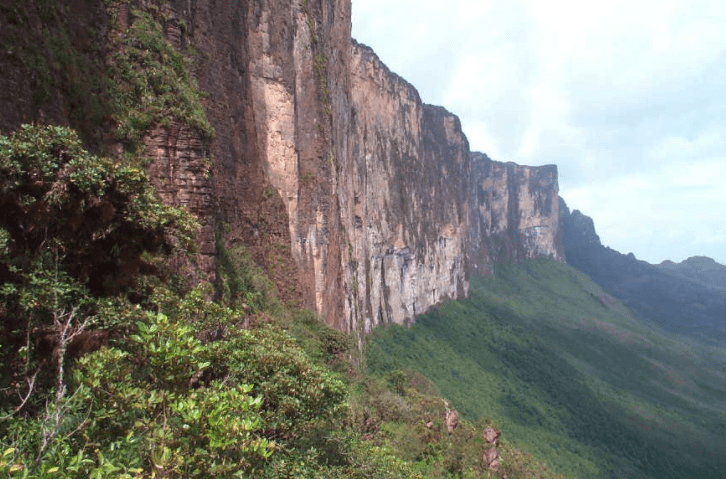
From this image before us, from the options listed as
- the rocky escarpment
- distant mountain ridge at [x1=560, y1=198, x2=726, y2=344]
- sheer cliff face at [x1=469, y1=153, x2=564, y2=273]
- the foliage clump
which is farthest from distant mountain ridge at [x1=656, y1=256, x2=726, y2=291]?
the foliage clump

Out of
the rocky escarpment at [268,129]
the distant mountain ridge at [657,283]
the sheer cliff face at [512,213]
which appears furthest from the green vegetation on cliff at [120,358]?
the distant mountain ridge at [657,283]

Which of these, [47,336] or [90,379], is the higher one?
[47,336]

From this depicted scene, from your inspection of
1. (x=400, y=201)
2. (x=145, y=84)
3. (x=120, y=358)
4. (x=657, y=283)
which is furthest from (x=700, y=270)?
(x=120, y=358)

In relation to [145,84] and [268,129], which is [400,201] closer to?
[268,129]

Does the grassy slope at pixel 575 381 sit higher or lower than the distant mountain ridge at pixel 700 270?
lower

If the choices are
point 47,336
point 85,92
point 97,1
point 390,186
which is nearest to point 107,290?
point 47,336

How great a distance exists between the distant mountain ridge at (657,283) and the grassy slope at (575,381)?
2028cm

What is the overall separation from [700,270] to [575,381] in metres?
114

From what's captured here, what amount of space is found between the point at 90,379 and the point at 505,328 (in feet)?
203

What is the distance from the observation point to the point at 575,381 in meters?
48.8

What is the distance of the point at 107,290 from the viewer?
6.17 metres

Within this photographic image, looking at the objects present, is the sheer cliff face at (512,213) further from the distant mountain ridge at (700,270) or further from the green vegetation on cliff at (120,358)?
the green vegetation on cliff at (120,358)

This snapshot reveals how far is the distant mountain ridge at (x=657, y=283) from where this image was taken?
9781 centimetres

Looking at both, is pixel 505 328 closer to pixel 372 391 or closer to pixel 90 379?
pixel 372 391
